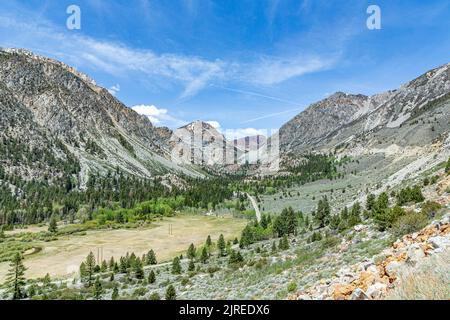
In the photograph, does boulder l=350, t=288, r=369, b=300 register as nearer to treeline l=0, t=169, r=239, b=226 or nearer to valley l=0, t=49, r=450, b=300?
valley l=0, t=49, r=450, b=300

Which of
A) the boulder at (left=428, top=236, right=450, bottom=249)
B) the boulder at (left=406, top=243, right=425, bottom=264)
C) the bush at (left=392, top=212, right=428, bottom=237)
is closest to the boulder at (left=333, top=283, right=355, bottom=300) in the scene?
the boulder at (left=406, top=243, right=425, bottom=264)

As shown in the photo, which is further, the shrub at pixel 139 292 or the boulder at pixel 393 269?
the shrub at pixel 139 292

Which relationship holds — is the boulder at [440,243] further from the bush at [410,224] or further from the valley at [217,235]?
the bush at [410,224]

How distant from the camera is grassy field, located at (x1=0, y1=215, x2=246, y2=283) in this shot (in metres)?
67.3

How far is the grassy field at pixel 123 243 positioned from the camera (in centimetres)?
6731

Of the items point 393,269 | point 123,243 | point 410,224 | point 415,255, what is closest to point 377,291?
point 393,269

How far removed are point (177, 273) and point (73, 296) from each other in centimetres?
1384

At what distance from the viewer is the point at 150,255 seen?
64.1 m

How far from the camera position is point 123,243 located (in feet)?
288

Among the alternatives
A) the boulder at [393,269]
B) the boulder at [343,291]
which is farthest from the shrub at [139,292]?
the boulder at [393,269]

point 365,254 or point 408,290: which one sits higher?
point 408,290

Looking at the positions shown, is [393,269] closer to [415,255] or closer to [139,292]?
[415,255]
